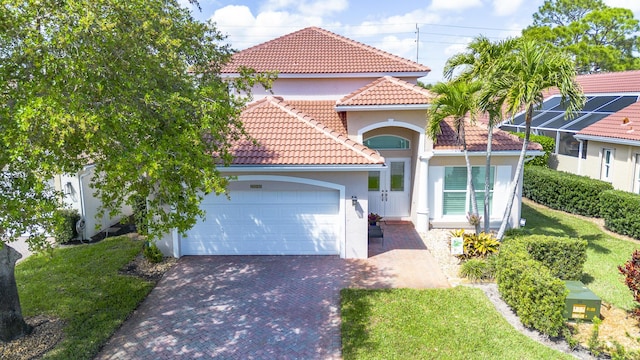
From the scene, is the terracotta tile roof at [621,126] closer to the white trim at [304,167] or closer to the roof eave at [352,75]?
the roof eave at [352,75]

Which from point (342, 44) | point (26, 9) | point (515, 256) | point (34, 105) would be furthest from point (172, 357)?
point (342, 44)

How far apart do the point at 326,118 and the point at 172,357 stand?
11393 millimetres

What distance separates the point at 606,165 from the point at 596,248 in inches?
280

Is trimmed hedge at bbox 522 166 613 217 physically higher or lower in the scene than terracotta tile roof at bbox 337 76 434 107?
lower

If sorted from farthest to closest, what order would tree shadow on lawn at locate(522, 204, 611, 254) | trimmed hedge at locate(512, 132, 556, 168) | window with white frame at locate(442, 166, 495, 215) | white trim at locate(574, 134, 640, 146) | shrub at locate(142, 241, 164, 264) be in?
trimmed hedge at locate(512, 132, 556, 168)
white trim at locate(574, 134, 640, 146)
window with white frame at locate(442, 166, 495, 215)
tree shadow on lawn at locate(522, 204, 611, 254)
shrub at locate(142, 241, 164, 264)

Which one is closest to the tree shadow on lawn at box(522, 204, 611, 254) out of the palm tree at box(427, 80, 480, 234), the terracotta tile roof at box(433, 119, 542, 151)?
the terracotta tile roof at box(433, 119, 542, 151)

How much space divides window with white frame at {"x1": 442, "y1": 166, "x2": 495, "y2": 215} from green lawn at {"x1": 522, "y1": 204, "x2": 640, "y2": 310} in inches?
84.9

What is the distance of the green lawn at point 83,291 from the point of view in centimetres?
851

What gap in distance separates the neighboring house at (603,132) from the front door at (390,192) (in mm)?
9101

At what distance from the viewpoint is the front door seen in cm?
1662

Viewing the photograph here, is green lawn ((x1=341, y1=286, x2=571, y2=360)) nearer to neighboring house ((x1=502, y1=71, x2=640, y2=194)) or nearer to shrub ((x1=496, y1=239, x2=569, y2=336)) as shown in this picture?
shrub ((x1=496, y1=239, x2=569, y2=336))

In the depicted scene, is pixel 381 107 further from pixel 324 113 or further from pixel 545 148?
pixel 545 148

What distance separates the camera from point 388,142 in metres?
16.4

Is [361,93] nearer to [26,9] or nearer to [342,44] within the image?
[342,44]
